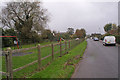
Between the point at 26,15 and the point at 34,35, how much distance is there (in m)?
6.00

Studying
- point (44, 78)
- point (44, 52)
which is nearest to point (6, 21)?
point (44, 52)

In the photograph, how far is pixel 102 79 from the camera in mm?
4258

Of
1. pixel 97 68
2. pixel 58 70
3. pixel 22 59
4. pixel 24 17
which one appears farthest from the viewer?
pixel 24 17

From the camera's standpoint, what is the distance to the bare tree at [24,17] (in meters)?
27.7

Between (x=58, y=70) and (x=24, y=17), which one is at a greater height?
(x=24, y=17)

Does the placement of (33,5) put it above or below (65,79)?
above

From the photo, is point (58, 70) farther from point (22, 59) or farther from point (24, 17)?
point (24, 17)

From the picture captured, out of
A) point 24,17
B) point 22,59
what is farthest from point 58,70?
point 24,17

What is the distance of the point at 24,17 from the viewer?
30.3 metres

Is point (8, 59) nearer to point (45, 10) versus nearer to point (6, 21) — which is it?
point (6, 21)

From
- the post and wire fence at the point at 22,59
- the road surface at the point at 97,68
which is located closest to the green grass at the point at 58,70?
the road surface at the point at 97,68

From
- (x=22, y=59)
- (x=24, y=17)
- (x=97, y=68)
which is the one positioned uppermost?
(x=24, y=17)

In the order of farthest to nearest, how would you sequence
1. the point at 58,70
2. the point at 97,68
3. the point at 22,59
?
the point at 97,68 < the point at 22,59 < the point at 58,70

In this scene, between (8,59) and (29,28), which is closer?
(8,59)
